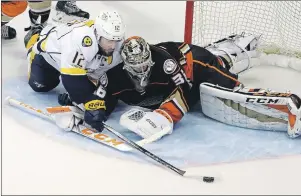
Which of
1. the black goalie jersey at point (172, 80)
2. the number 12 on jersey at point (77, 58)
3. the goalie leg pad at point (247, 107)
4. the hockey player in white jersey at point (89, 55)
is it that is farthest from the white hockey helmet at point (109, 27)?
the goalie leg pad at point (247, 107)

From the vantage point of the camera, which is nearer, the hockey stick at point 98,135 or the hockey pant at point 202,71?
the hockey stick at point 98,135

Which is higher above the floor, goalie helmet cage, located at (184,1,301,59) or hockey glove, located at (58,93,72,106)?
goalie helmet cage, located at (184,1,301,59)

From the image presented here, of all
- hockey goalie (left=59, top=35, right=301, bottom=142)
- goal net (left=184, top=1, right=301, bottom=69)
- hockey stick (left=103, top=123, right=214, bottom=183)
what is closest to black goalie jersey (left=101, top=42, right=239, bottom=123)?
hockey goalie (left=59, top=35, right=301, bottom=142)

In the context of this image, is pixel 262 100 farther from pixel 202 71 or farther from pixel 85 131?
pixel 85 131

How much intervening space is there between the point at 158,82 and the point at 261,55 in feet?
2.90

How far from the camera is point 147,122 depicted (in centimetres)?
249

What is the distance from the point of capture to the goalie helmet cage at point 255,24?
3186 mm

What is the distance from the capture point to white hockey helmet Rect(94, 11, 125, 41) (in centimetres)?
246

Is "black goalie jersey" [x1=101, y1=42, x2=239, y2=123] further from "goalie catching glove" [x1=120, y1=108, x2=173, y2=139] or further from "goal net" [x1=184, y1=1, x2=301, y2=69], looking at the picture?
"goal net" [x1=184, y1=1, x2=301, y2=69]

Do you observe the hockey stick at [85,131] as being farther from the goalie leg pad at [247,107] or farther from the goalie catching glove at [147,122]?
the goalie leg pad at [247,107]

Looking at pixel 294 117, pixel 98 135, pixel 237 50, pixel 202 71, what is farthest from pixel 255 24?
pixel 98 135

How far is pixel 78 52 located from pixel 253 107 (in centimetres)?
76

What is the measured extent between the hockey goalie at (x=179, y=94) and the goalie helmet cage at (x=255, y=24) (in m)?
0.50

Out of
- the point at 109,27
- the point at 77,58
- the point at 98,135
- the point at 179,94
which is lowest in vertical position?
the point at 98,135
